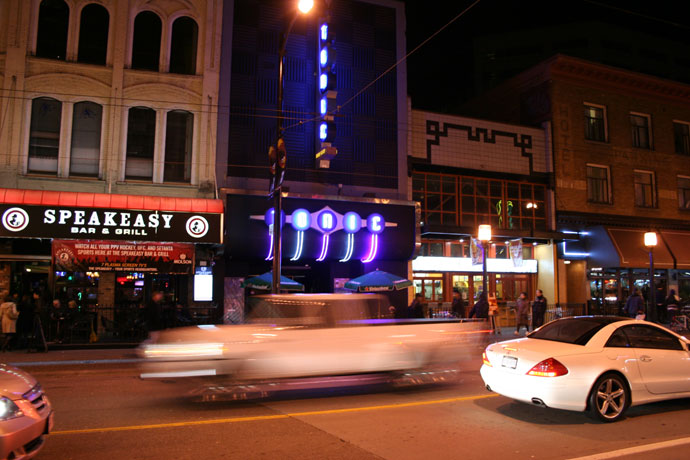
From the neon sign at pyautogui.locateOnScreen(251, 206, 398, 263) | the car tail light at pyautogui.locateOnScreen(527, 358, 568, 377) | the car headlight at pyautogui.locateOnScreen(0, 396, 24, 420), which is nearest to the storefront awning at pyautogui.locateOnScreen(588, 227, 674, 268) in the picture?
the neon sign at pyautogui.locateOnScreen(251, 206, 398, 263)

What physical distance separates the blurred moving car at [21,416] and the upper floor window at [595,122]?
2572cm

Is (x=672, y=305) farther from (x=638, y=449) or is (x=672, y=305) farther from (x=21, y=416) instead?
(x=21, y=416)

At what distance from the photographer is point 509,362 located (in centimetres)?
736

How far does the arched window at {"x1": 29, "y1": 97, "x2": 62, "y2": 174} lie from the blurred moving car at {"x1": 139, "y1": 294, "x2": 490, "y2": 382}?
39.9ft

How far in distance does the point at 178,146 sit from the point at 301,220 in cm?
506

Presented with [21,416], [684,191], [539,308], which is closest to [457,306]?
[539,308]

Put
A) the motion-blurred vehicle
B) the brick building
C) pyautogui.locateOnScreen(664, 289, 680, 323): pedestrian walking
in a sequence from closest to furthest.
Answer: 1. the motion-blurred vehicle
2. pyautogui.locateOnScreen(664, 289, 680, 323): pedestrian walking
3. the brick building

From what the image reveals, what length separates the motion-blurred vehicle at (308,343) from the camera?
25.2 ft

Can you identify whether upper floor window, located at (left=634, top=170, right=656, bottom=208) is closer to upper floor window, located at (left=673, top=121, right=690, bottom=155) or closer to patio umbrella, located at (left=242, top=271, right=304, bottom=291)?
upper floor window, located at (left=673, top=121, right=690, bottom=155)

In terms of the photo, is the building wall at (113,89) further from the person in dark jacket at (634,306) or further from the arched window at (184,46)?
the person in dark jacket at (634,306)

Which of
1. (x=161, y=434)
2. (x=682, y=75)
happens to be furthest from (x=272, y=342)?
(x=682, y=75)

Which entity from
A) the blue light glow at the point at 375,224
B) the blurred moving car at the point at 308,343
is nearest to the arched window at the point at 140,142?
the blue light glow at the point at 375,224

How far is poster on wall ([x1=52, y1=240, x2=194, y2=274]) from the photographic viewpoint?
16.7 m

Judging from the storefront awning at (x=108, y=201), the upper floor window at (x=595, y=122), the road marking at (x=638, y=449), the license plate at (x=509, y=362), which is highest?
the upper floor window at (x=595, y=122)
